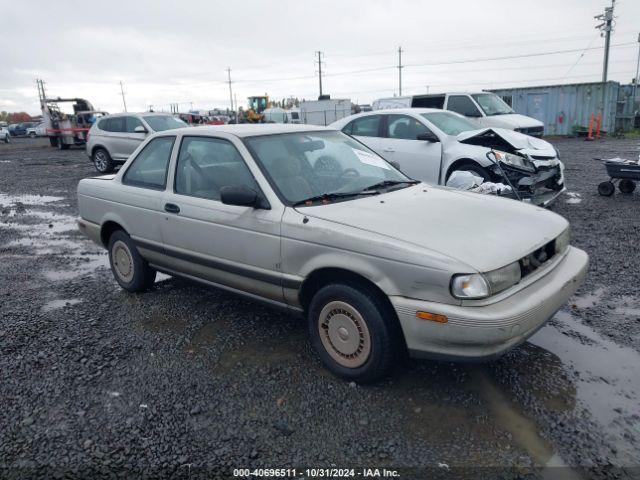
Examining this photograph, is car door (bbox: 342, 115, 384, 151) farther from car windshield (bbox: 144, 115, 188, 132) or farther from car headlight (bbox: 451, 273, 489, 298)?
car windshield (bbox: 144, 115, 188, 132)

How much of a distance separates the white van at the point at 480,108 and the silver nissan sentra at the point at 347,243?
978cm

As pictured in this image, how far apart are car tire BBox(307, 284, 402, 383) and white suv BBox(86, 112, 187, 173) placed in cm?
1248

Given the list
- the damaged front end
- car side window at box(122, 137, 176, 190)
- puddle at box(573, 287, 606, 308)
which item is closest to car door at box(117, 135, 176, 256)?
car side window at box(122, 137, 176, 190)

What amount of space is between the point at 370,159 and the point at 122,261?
8.77ft

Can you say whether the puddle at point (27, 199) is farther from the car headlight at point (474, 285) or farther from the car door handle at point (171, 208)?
the car headlight at point (474, 285)

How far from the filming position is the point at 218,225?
3883 mm

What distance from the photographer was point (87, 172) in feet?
53.5

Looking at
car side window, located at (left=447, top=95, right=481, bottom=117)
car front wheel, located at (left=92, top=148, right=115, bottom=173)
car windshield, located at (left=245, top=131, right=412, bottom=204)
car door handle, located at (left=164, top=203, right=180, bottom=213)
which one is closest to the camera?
car windshield, located at (left=245, top=131, right=412, bottom=204)

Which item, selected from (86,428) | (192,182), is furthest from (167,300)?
(86,428)

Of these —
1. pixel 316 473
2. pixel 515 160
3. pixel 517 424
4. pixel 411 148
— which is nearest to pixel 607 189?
pixel 515 160

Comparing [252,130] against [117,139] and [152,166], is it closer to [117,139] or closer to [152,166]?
[152,166]

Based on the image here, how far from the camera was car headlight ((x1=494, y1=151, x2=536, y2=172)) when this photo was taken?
7.21m

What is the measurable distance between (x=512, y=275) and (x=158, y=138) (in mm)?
3362

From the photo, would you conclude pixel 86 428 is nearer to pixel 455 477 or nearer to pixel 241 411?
pixel 241 411
